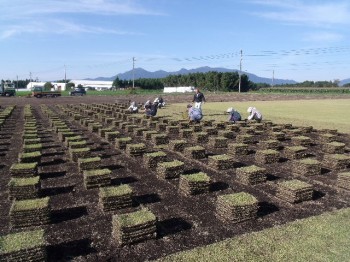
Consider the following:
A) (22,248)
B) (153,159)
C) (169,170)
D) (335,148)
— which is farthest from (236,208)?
(335,148)

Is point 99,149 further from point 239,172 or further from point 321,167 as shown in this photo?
point 321,167

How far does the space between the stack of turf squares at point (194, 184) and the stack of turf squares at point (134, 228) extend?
2840mm

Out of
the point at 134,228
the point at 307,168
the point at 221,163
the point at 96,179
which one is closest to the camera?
the point at 134,228

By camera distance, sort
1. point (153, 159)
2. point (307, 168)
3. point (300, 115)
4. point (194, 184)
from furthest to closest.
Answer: point (300, 115), point (153, 159), point (307, 168), point (194, 184)

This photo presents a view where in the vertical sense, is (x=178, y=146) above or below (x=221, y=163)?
above

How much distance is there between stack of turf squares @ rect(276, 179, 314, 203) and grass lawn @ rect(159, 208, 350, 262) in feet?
4.71

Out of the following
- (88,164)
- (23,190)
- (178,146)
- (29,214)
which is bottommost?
(29,214)

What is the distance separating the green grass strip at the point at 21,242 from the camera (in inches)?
245

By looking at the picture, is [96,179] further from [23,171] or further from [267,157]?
[267,157]

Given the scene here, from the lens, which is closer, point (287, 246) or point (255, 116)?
point (287, 246)

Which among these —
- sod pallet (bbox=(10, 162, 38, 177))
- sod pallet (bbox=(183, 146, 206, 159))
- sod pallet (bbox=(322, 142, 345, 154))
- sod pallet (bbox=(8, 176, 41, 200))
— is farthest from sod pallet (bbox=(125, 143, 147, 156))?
sod pallet (bbox=(322, 142, 345, 154))

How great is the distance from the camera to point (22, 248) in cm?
623

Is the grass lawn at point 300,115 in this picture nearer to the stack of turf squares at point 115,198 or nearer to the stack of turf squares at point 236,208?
the stack of turf squares at point 236,208

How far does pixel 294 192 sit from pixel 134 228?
5.05 meters
